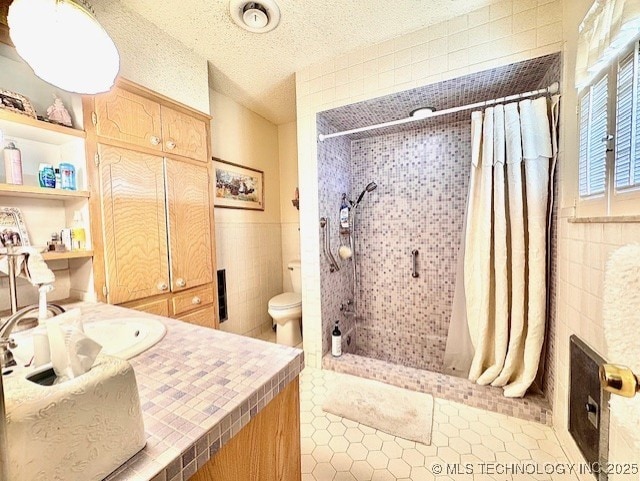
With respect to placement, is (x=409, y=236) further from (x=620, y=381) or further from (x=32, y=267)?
(x=32, y=267)

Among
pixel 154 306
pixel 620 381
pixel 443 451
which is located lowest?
pixel 443 451

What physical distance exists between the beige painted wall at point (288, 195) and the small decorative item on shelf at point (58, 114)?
6.57 ft

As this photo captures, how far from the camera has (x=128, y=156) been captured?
1437mm

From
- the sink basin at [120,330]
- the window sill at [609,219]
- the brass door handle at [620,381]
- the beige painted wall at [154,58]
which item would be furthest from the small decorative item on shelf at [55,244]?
the window sill at [609,219]

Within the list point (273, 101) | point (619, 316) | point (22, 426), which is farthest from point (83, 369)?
point (273, 101)

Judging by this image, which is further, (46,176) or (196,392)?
(46,176)

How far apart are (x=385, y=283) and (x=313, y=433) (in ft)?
4.88

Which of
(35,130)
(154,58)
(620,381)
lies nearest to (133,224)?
(35,130)

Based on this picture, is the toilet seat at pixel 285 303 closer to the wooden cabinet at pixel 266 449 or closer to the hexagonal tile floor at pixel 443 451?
the hexagonal tile floor at pixel 443 451

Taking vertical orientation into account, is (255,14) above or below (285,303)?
above

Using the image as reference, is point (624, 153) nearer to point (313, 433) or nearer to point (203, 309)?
point (313, 433)

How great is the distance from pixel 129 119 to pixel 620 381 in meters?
2.12

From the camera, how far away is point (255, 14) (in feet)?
4.80

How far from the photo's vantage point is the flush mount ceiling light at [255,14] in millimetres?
1428
